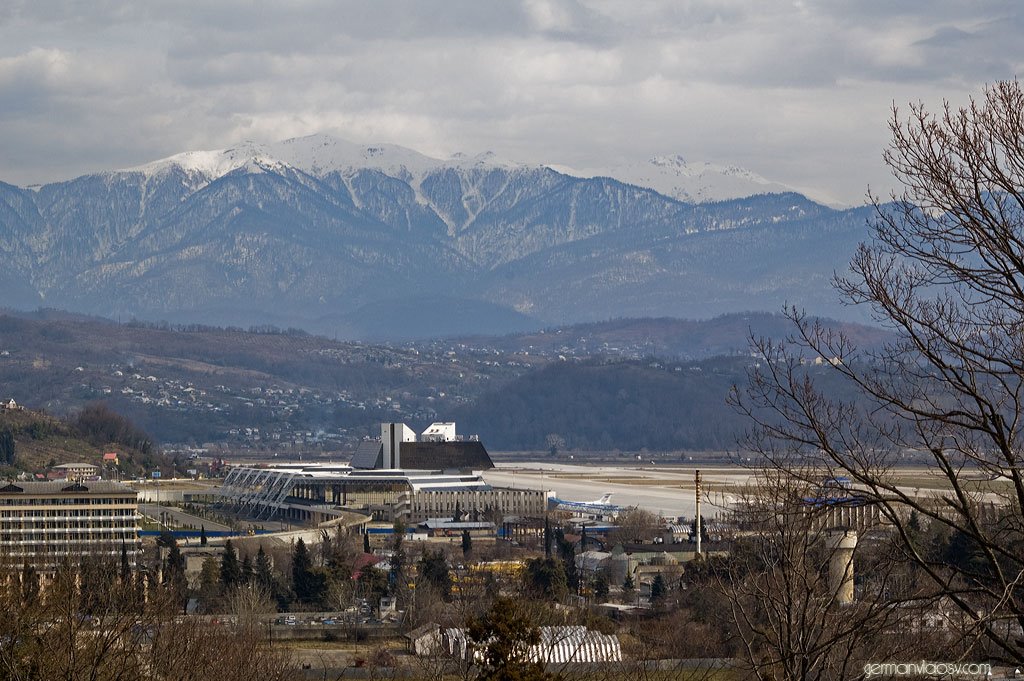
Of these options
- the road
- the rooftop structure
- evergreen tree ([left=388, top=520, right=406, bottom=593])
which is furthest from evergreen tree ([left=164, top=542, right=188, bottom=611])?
the rooftop structure

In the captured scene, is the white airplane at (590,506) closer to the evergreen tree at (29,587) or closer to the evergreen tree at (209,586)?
the evergreen tree at (209,586)

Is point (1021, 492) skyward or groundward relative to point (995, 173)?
groundward

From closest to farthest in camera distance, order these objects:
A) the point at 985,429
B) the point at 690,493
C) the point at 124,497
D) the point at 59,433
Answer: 1. the point at 985,429
2. the point at 124,497
3. the point at 690,493
4. the point at 59,433

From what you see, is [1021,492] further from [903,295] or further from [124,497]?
[124,497]

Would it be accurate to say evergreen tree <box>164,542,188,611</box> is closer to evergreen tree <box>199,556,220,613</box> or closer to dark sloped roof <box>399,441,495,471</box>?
evergreen tree <box>199,556,220,613</box>

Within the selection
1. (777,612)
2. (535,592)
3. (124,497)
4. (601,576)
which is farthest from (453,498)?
(777,612)

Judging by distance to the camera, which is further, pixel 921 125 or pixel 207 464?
pixel 207 464

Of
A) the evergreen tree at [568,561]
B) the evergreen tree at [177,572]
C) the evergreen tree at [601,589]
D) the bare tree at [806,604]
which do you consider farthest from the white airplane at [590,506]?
the bare tree at [806,604]

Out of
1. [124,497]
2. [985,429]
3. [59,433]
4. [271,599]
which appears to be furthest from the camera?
[59,433]
